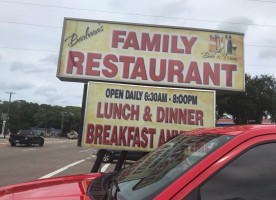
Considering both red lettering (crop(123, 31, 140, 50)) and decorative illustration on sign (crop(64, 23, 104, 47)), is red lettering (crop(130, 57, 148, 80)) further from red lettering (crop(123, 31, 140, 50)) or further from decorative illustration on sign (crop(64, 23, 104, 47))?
decorative illustration on sign (crop(64, 23, 104, 47))

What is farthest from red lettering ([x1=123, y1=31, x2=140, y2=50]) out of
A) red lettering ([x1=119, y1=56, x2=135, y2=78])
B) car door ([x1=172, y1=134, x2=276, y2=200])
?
car door ([x1=172, y1=134, x2=276, y2=200])

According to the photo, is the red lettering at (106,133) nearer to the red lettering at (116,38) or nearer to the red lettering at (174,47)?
the red lettering at (116,38)

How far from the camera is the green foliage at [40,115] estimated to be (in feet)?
362

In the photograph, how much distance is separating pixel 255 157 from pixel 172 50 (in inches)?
144

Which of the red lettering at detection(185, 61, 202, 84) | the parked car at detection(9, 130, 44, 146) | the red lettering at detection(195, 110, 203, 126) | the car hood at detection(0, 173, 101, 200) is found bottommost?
the parked car at detection(9, 130, 44, 146)

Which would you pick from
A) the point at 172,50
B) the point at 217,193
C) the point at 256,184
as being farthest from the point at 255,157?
the point at 172,50

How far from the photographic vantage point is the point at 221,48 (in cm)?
488

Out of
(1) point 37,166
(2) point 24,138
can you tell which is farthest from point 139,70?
(2) point 24,138

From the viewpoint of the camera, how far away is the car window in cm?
133

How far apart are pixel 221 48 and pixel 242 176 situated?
3.87 meters

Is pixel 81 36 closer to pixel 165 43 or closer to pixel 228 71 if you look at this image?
pixel 165 43

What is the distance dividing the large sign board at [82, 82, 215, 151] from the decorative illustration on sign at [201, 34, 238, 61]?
0.82m

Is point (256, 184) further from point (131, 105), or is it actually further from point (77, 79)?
point (77, 79)

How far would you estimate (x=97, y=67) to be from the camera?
4730 millimetres
